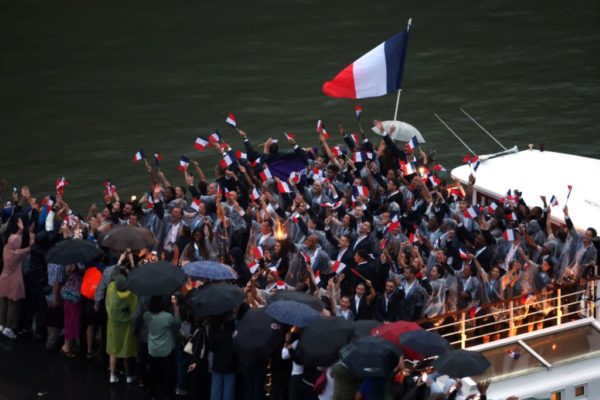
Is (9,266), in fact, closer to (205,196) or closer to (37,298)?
(37,298)

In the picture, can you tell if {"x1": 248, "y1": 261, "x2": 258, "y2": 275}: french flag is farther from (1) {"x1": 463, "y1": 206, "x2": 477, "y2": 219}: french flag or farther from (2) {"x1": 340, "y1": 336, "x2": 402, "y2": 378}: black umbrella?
(2) {"x1": 340, "y1": 336, "x2": 402, "y2": 378}: black umbrella

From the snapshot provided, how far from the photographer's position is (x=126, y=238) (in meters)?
15.1

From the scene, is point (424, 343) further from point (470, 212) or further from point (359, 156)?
point (359, 156)

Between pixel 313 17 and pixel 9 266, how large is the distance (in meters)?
25.2

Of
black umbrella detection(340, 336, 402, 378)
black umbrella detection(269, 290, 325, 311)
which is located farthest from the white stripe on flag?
black umbrella detection(340, 336, 402, 378)

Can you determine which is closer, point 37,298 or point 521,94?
point 37,298

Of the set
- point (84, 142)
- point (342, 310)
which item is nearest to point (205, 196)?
point (342, 310)

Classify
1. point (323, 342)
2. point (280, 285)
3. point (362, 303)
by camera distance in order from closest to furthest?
1. point (323, 342)
2. point (362, 303)
3. point (280, 285)

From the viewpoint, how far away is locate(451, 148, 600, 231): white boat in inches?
690

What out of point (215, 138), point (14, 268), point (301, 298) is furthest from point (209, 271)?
point (215, 138)

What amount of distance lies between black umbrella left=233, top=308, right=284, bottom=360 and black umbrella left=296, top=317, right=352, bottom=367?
44 centimetres

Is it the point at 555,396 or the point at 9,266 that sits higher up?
the point at 9,266

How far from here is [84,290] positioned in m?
14.6

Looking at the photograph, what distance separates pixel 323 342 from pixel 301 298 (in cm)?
107
